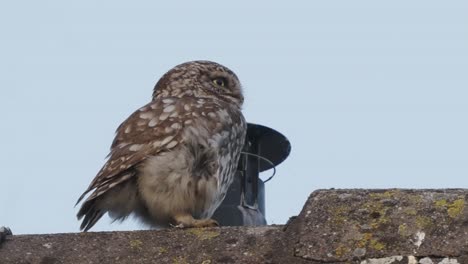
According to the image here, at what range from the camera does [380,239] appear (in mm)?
2830

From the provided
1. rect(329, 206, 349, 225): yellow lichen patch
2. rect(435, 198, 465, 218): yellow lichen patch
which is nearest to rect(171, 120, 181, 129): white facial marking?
rect(329, 206, 349, 225): yellow lichen patch

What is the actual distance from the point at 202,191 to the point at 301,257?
Result: 2.09 meters

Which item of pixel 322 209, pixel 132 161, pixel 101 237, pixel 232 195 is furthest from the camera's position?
pixel 232 195

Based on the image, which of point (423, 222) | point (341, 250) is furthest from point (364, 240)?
point (423, 222)

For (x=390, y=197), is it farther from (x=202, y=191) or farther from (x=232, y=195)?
(x=232, y=195)

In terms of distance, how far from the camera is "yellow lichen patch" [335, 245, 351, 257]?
9.24 feet

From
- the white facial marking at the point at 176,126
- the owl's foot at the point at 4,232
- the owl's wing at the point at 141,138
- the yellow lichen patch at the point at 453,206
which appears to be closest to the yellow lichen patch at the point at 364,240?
the yellow lichen patch at the point at 453,206

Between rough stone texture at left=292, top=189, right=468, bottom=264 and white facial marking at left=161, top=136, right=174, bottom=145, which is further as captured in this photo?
white facial marking at left=161, top=136, right=174, bottom=145

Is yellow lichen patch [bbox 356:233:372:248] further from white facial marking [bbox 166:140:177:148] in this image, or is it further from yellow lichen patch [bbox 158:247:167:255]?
white facial marking [bbox 166:140:177:148]

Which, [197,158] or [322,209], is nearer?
[322,209]

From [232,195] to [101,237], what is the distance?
8.11 ft

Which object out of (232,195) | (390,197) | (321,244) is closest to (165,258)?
(321,244)

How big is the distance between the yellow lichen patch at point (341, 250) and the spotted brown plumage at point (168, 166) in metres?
1.76

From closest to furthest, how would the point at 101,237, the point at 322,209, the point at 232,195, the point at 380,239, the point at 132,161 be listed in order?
the point at 380,239
the point at 322,209
the point at 101,237
the point at 132,161
the point at 232,195
